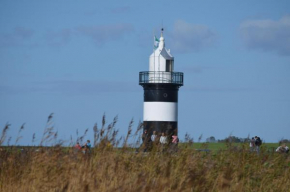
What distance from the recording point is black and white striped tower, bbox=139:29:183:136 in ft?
99.7

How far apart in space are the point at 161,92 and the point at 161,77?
123 cm

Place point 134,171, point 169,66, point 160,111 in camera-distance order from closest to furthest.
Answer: point 134,171 < point 160,111 < point 169,66

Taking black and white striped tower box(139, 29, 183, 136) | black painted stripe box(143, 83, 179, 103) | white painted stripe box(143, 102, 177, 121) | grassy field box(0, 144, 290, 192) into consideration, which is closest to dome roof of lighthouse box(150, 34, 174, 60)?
black and white striped tower box(139, 29, 183, 136)

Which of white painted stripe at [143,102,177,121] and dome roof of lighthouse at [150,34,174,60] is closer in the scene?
white painted stripe at [143,102,177,121]

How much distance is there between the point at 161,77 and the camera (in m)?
31.7

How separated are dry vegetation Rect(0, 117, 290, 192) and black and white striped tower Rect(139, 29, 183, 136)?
2090 centimetres

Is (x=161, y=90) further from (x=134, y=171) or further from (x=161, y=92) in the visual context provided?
(x=134, y=171)

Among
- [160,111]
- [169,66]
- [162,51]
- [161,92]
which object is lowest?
[160,111]

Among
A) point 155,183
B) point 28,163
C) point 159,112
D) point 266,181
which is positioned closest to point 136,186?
point 155,183

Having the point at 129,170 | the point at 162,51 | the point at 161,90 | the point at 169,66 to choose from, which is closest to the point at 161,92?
the point at 161,90

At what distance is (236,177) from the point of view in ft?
24.4

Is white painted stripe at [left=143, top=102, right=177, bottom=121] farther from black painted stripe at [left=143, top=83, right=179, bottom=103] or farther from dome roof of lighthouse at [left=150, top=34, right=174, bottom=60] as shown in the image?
dome roof of lighthouse at [left=150, top=34, right=174, bottom=60]

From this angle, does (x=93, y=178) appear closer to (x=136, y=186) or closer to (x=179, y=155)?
(x=136, y=186)

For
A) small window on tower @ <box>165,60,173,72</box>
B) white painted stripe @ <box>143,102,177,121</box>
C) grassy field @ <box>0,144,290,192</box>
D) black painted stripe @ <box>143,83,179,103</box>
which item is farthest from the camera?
small window on tower @ <box>165,60,173,72</box>
